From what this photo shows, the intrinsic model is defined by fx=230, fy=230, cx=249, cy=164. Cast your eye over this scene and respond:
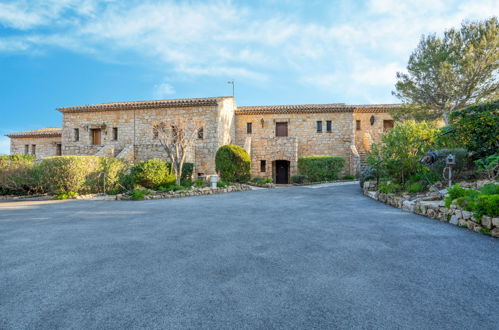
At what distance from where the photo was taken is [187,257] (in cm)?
282

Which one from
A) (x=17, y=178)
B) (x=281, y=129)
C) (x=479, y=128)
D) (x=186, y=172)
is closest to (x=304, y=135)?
(x=281, y=129)

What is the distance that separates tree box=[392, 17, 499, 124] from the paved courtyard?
15.3m

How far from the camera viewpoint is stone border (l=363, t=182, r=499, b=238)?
369 cm

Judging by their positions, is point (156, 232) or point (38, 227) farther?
point (38, 227)

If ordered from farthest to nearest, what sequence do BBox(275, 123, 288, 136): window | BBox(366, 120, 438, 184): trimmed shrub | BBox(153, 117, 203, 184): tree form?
BBox(275, 123, 288, 136): window < BBox(153, 117, 203, 184): tree < BBox(366, 120, 438, 184): trimmed shrub

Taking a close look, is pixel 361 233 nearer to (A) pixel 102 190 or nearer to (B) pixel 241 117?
(A) pixel 102 190

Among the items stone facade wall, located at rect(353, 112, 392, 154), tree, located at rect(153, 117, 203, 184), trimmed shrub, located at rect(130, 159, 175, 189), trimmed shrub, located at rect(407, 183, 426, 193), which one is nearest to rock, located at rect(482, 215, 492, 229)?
trimmed shrub, located at rect(407, 183, 426, 193)

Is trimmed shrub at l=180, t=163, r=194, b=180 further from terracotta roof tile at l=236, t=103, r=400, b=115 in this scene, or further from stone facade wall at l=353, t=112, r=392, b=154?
stone facade wall at l=353, t=112, r=392, b=154

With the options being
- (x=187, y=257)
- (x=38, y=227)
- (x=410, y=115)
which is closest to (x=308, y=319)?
(x=187, y=257)

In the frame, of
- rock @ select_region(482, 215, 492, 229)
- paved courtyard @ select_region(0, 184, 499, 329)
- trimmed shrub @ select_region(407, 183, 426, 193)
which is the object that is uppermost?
trimmed shrub @ select_region(407, 183, 426, 193)

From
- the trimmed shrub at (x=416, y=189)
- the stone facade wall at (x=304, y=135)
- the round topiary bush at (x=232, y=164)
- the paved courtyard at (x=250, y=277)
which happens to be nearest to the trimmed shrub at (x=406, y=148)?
the trimmed shrub at (x=416, y=189)

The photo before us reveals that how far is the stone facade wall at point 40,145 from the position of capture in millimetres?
21000

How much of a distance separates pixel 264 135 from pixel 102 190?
12152mm

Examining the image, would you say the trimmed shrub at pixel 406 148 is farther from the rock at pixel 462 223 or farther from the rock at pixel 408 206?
the rock at pixel 462 223
